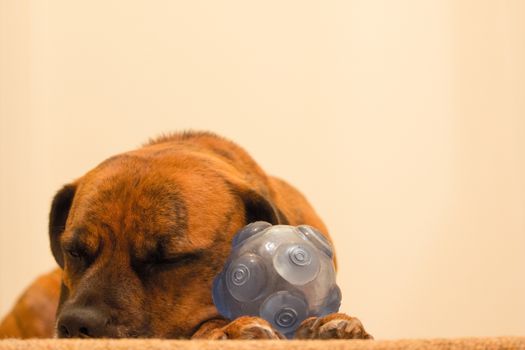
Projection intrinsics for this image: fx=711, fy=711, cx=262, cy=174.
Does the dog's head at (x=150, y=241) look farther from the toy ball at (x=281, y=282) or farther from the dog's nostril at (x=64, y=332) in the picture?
the toy ball at (x=281, y=282)

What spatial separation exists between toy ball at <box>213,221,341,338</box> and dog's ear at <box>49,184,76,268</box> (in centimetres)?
83

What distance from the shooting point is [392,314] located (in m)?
3.94

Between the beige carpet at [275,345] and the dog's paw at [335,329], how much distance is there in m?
0.23

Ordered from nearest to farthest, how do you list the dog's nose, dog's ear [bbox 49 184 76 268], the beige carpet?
the beige carpet
the dog's nose
dog's ear [bbox 49 184 76 268]

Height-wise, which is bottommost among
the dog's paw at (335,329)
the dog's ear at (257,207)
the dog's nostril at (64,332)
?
the dog's nostril at (64,332)

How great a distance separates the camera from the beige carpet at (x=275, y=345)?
110cm

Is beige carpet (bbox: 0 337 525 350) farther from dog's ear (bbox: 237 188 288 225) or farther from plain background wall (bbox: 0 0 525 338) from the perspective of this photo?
plain background wall (bbox: 0 0 525 338)

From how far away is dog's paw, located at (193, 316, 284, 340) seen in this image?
4.50 ft

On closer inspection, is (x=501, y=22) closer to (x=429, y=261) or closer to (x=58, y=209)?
(x=429, y=261)

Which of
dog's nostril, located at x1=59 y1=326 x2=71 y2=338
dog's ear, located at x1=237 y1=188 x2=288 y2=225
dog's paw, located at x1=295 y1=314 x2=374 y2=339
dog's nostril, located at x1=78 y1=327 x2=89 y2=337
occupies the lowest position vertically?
dog's nostril, located at x1=59 y1=326 x2=71 y2=338

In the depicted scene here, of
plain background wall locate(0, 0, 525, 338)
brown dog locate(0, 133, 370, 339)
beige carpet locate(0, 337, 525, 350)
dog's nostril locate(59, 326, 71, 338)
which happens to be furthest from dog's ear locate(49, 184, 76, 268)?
plain background wall locate(0, 0, 525, 338)

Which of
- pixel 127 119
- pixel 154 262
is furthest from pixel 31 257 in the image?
pixel 154 262

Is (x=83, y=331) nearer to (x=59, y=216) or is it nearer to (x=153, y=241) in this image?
(x=153, y=241)

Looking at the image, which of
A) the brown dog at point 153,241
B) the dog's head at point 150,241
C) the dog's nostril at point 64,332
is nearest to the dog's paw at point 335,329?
the brown dog at point 153,241
